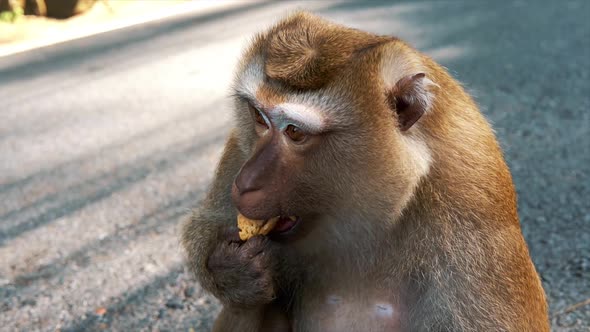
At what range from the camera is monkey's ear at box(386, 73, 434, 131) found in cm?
194

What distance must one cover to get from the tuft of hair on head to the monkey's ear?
162 mm

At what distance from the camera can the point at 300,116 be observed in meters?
1.89

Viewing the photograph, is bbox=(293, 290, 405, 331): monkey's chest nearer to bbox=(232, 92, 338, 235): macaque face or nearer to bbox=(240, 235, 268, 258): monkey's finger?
bbox=(240, 235, 268, 258): monkey's finger

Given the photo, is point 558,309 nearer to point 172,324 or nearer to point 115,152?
point 172,324

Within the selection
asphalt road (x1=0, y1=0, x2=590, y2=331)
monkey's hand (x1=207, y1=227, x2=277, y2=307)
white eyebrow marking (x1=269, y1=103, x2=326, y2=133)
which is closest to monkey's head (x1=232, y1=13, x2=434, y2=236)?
white eyebrow marking (x1=269, y1=103, x2=326, y2=133)

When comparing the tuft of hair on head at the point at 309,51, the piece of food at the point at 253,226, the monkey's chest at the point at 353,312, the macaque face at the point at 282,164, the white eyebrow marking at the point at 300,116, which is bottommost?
the monkey's chest at the point at 353,312

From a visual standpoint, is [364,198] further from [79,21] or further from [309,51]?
[79,21]

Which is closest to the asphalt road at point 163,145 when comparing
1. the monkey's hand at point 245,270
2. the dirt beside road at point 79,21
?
the monkey's hand at point 245,270

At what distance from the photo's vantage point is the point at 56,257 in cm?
364

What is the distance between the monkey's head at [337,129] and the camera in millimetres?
1907

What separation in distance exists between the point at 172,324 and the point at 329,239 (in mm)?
1218

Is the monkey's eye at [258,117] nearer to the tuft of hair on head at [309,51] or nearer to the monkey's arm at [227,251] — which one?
the tuft of hair on head at [309,51]

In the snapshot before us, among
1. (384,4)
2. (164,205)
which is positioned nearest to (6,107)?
(164,205)

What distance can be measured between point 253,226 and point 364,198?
356mm
